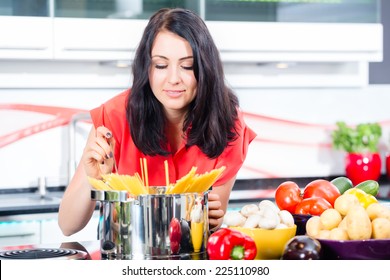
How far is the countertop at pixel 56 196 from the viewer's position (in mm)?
3766

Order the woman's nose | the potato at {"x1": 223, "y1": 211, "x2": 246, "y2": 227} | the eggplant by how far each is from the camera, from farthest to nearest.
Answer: the woman's nose < the potato at {"x1": 223, "y1": 211, "x2": 246, "y2": 227} < the eggplant

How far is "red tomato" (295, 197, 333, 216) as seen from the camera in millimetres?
2107

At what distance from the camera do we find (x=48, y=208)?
3783 mm

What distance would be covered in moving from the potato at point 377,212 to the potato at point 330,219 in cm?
7

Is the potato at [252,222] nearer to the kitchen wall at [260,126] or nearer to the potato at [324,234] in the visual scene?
the potato at [324,234]

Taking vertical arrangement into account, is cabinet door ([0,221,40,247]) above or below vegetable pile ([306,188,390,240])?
below

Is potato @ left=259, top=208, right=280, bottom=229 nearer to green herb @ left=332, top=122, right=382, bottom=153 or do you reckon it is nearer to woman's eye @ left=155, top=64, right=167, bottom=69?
woman's eye @ left=155, top=64, right=167, bottom=69

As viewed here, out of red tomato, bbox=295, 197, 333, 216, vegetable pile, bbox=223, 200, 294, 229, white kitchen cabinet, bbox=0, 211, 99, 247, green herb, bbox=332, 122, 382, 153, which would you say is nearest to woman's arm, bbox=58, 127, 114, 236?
vegetable pile, bbox=223, 200, 294, 229

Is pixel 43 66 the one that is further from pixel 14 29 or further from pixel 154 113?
pixel 154 113

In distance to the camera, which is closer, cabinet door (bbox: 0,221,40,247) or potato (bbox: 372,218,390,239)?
potato (bbox: 372,218,390,239)

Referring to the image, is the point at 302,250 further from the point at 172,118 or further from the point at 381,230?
the point at 172,118

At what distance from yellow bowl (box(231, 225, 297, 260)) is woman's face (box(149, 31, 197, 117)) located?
0.62m

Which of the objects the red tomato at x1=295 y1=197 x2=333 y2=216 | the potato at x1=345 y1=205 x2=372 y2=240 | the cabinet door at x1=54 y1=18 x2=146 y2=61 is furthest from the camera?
the cabinet door at x1=54 y1=18 x2=146 y2=61
